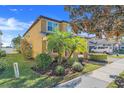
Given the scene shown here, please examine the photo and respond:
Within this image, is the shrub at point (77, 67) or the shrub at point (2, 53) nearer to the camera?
the shrub at point (77, 67)

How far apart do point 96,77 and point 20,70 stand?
3.67m

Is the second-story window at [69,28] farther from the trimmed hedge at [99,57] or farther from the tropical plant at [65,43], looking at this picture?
the trimmed hedge at [99,57]

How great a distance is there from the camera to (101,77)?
968 cm

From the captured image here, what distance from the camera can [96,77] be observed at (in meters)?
9.67

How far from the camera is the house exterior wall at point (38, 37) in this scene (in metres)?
11.1

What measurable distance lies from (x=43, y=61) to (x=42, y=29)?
224 centimetres

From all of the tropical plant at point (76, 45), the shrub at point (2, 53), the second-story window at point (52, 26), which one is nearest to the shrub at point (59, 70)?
the tropical plant at point (76, 45)

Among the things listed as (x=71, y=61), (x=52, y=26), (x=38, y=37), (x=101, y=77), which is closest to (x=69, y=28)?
(x=52, y=26)

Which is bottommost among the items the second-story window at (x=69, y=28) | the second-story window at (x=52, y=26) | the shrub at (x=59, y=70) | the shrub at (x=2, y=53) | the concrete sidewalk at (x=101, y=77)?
the concrete sidewalk at (x=101, y=77)

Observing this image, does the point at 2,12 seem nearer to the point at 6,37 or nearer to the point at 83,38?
the point at 6,37

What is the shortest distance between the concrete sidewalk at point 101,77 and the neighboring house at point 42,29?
2.64m

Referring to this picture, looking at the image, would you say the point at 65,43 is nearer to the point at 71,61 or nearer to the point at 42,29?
the point at 71,61

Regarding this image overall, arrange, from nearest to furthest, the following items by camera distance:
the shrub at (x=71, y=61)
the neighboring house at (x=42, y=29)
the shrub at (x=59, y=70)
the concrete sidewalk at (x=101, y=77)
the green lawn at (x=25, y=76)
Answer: the concrete sidewalk at (x=101, y=77) → the green lawn at (x=25, y=76) → the shrub at (x=59, y=70) → the neighboring house at (x=42, y=29) → the shrub at (x=71, y=61)

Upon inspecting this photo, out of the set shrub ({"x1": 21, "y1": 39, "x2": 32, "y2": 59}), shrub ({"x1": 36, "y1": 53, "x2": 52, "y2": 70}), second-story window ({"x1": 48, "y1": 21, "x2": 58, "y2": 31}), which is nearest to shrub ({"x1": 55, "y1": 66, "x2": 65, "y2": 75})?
shrub ({"x1": 36, "y1": 53, "x2": 52, "y2": 70})
